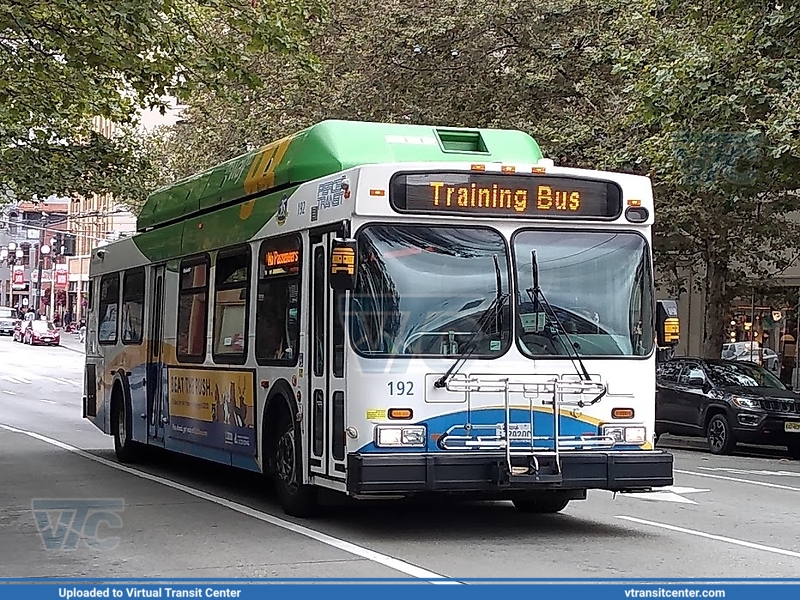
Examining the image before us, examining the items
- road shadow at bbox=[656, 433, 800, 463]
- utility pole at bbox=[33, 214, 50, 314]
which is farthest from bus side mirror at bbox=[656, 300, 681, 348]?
utility pole at bbox=[33, 214, 50, 314]

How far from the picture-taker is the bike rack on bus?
10.5m

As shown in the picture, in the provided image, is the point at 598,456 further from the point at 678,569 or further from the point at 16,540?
the point at 16,540

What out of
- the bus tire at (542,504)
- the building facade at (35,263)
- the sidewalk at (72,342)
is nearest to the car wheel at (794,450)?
the bus tire at (542,504)

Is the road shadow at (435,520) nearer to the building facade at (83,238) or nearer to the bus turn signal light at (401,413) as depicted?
the bus turn signal light at (401,413)

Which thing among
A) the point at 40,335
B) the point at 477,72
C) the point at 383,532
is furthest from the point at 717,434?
the point at 40,335

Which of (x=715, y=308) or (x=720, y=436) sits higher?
(x=715, y=308)

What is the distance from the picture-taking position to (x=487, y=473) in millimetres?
10430

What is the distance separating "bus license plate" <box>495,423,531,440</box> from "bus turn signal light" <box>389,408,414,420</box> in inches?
28.2

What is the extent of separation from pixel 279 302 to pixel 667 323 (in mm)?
3545

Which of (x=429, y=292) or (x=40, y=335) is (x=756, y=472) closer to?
(x=429, y=292)

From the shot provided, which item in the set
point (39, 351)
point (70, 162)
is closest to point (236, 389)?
point (70, 162)

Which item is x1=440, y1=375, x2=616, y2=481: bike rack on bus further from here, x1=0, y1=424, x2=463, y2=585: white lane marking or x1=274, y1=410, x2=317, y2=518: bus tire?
x1=274, y1=410, x2=317, y2=518: bus tire

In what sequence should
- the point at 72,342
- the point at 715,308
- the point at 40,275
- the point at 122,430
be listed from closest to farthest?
the point at 122,430 → the point at 715,308 → the point at 72,342 → the point at 40,275

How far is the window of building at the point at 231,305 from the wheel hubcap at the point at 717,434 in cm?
1121
